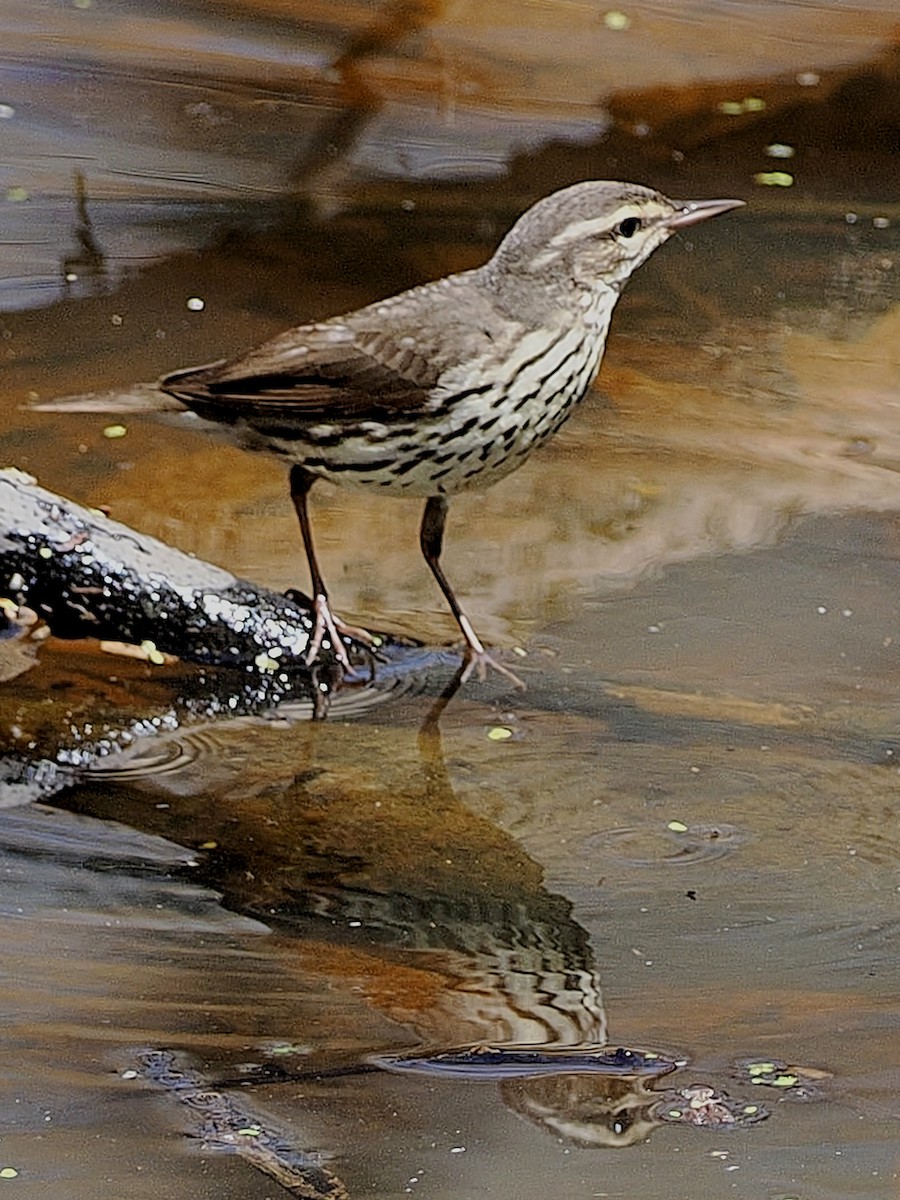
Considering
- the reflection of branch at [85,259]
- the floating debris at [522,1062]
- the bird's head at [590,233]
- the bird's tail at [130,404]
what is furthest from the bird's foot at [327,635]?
the reflection of branch at [85,259]

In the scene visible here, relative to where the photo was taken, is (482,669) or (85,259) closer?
(482,669)

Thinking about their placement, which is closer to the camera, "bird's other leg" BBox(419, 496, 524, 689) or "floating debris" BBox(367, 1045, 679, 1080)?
"floating debris" BBox(367, 1045, 679, 1080)

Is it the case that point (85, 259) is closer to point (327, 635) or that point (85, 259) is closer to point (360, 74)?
point (360, 74)

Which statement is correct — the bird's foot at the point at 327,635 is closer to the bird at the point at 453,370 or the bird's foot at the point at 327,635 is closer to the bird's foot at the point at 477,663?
the bird at the point at 453,370

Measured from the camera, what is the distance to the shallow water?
327cm

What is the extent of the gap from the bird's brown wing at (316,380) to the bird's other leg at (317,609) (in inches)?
10.2

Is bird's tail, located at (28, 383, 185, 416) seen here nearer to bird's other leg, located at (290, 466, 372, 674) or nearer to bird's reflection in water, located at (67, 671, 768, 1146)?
bird's other leg, located at (290, 466, 372, 674)

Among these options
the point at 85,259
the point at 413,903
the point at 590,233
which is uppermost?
the point at 590,233

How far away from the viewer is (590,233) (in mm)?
4828

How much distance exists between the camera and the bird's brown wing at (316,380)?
4723mm

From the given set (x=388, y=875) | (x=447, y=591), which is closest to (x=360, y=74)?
(x=447, y=591)

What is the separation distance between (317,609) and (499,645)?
502 millimetres

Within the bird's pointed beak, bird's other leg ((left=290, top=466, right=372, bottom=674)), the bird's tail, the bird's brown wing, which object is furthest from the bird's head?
the bird's tail

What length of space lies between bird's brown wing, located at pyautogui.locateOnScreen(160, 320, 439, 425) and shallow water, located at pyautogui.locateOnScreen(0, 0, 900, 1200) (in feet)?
2.28
